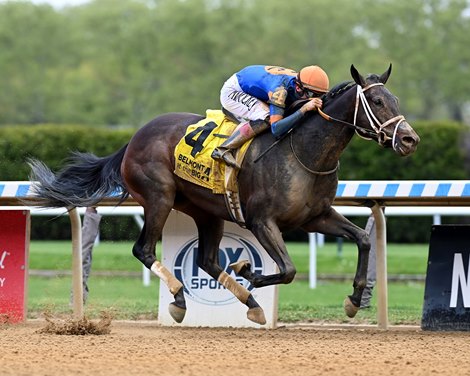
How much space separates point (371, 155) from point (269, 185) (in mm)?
12533

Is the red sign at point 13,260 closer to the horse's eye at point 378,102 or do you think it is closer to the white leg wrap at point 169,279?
the white leg wrap at point 169,279

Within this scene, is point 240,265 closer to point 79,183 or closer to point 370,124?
point 370,124

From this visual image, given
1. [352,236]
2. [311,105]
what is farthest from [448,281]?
[311,105]

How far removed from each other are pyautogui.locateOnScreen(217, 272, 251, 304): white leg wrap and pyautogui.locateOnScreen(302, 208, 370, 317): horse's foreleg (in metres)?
0.71

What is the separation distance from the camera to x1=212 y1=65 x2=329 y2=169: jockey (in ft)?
25.0

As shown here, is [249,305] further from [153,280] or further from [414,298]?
[153,280]

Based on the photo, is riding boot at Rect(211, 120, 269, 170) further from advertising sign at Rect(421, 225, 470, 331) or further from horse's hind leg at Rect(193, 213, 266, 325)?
advertising sign at Rect(421, 225, 470, 331)

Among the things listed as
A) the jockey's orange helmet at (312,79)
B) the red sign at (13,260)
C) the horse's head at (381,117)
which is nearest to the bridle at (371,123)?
the horse's head at (381,117)

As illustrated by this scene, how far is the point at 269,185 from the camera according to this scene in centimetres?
757

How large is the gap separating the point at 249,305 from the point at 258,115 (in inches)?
58.8

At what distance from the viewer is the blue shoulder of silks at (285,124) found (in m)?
7.53

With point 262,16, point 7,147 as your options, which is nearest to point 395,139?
point 7,147

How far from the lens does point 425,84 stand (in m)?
42.0

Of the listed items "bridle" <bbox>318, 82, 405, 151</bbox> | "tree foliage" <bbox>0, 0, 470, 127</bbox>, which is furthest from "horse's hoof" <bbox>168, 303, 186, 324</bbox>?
"tree foliage" <bbox>0, 0, 470, 127</bbox>
